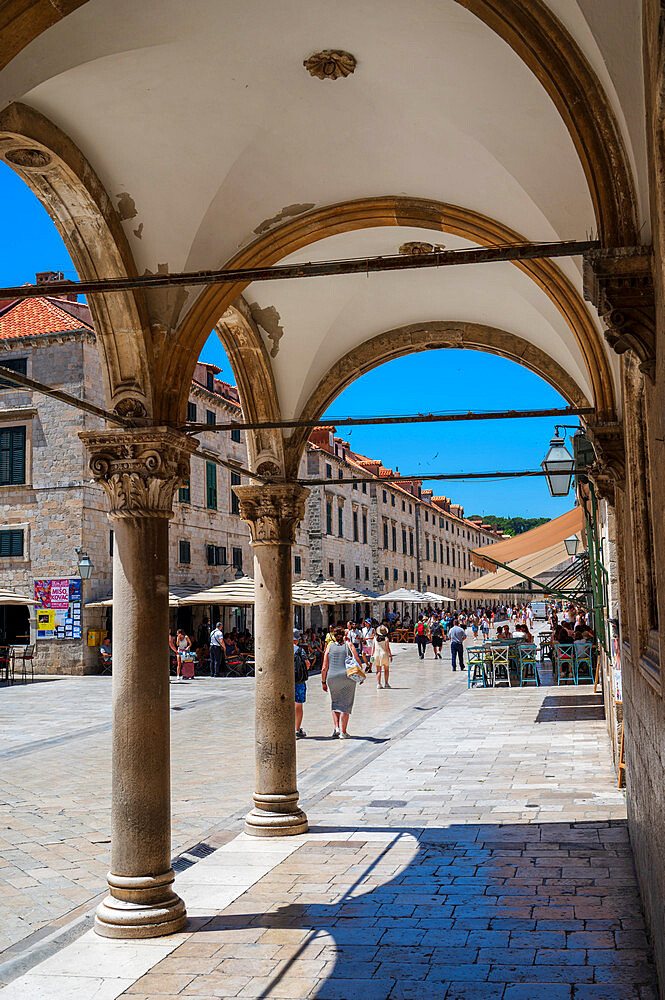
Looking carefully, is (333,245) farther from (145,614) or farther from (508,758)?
(508,758)

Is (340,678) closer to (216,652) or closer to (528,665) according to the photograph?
(528,665)

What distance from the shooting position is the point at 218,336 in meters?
9.34

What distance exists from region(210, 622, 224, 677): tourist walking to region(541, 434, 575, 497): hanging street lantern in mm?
16761

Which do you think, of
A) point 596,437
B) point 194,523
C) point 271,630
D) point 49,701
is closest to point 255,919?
point 271,630

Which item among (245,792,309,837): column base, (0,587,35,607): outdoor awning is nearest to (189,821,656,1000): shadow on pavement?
(245,792,309,837): column base

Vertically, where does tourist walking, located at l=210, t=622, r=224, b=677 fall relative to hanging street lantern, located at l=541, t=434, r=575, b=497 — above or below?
below

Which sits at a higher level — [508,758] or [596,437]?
[596,437]

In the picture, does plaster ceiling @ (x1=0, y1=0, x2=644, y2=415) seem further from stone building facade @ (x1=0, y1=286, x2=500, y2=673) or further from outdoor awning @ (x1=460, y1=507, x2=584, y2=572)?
stone building facade @ (x1=0, y1=286, x2=500, y2=673)

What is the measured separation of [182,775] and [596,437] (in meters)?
6.77

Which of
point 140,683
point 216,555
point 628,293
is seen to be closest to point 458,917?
point 140,683

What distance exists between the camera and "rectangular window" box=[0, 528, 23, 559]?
2798 cm

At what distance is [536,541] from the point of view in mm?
16938

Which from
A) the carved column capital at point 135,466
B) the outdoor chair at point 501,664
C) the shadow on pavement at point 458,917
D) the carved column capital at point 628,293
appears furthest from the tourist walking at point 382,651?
the carved column capital at point 628,293

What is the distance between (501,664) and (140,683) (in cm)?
1647
